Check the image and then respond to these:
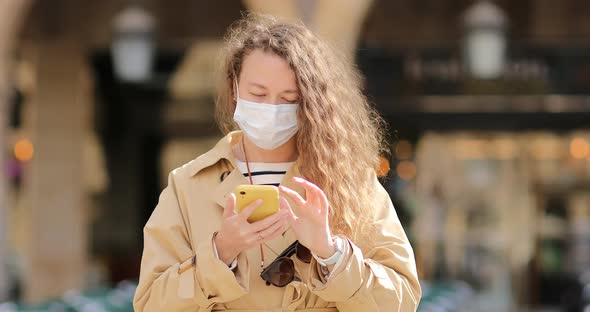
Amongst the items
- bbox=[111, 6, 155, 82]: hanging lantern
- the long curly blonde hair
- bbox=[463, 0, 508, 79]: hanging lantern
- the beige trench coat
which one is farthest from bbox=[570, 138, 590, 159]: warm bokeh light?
the beige trench coat

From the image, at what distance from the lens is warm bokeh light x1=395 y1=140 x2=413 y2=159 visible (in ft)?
41.5

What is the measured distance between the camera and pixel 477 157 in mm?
13422

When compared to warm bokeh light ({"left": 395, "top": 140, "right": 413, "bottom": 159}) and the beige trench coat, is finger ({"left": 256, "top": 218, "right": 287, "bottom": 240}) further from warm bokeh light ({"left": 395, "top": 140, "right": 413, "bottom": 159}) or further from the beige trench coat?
warm bokeh light ({"left": 395, "top": 140, "right": 413, "bottom": 159})

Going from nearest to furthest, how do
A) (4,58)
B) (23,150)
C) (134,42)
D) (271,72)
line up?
(271,72) < (4,58) < (134,42) < (23,150)

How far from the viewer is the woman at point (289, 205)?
248cm

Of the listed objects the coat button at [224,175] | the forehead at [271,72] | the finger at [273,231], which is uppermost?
the forehead at [271,72]

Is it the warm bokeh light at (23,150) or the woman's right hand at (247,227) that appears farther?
the warm bokeh light at (23,150)

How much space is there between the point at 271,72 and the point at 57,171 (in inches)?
375

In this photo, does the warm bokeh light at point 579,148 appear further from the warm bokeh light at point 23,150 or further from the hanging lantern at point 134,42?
the warm bokeh light at point 23,150

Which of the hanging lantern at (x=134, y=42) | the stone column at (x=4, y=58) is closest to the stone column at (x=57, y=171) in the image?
the hanging lantern at (x=134, y=42)

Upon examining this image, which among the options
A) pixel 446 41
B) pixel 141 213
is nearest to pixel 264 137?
pixel 446 41

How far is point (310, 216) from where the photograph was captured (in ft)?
7.77

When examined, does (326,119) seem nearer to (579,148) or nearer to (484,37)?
(484,37)

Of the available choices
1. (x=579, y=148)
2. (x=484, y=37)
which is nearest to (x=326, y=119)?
(x=484, y=37)
